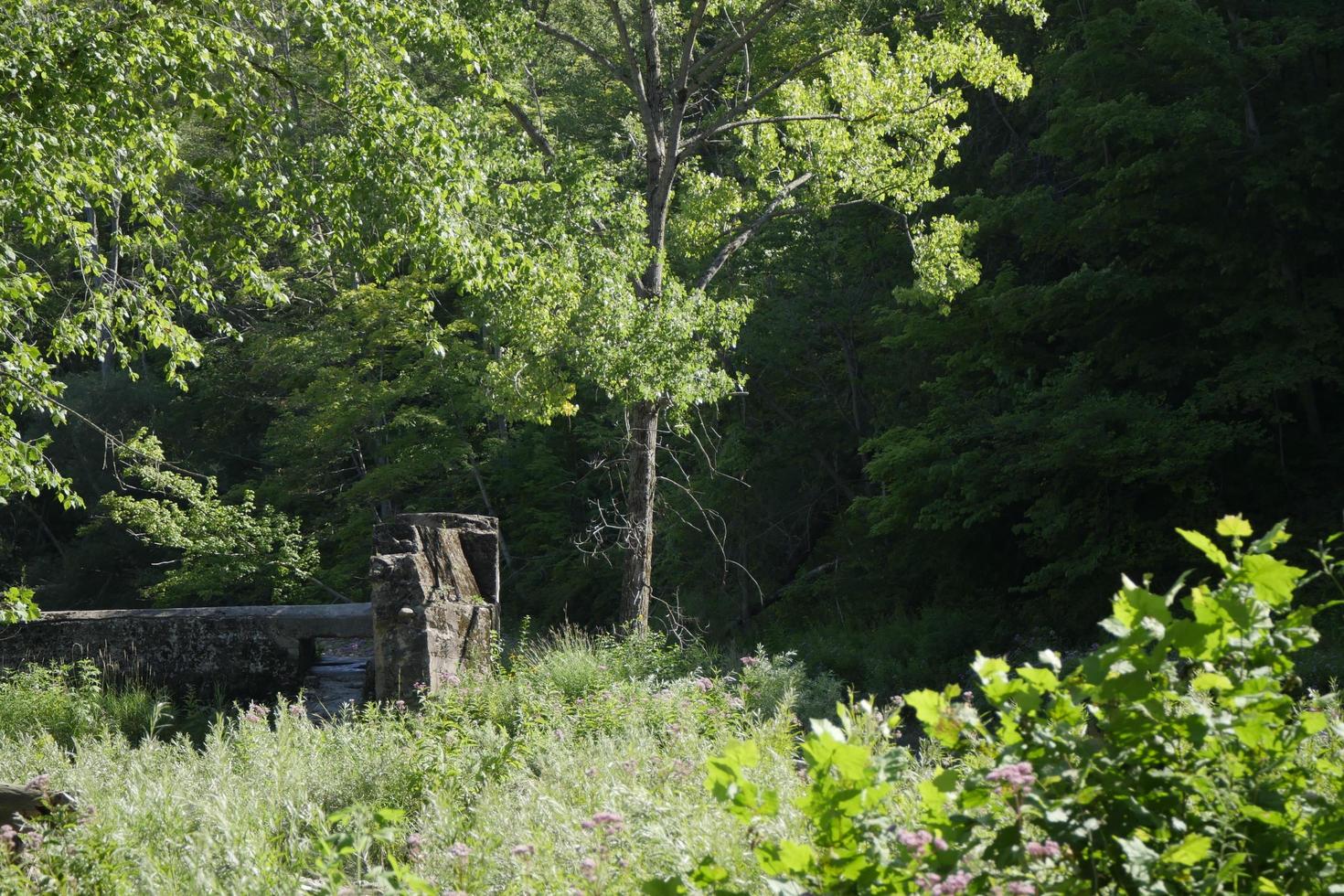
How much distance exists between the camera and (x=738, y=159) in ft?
39.1

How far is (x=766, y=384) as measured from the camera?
55.4 ft

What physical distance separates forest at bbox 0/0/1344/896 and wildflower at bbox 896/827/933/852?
0.03 m

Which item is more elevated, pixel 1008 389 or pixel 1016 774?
pixel 1008 389

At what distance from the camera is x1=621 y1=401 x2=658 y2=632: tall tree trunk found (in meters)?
10.7

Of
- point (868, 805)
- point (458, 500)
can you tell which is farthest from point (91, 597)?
point (868, 805)

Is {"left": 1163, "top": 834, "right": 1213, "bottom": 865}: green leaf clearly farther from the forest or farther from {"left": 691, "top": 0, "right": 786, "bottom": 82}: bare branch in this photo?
{"left": 691, "top": 0, "right": 786, "bottom": 82}: bare branch

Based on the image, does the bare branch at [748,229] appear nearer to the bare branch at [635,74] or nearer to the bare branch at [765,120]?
the bare branch at [765,120]

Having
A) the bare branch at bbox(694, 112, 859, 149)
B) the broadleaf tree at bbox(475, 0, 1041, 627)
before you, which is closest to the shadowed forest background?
the broadleaf tree at bbox(475, 0, 1041, 627)

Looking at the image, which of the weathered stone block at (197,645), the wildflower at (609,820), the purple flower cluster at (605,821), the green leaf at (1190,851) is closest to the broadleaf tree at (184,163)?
the weathered stone block at (197,645)

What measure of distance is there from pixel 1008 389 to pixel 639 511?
481 cm

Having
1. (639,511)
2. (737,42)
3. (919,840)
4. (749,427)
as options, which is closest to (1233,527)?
(919,840)

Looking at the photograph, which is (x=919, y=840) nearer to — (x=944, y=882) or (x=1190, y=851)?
(x=944, y=882)

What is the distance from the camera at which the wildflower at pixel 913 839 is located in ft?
7.22

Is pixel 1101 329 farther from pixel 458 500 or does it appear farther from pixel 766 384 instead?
pixel 458 500
